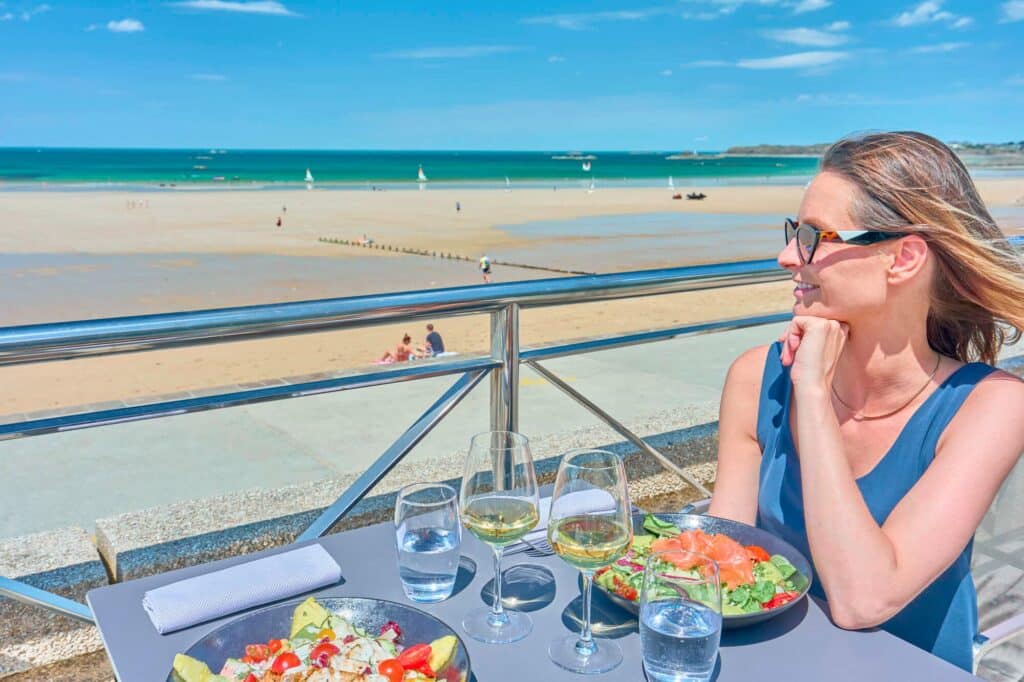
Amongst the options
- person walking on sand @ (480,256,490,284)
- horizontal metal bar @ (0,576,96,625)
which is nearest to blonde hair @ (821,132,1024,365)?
horizontal metal bar @ (0,576,96,625)

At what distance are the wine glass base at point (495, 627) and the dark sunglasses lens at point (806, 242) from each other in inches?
36.3

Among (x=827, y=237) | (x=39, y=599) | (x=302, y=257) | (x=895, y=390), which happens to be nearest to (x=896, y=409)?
(x=895, y=390)

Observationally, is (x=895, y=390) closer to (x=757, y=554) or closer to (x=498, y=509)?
(x=757, y=554)

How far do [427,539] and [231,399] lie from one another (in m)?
1.07

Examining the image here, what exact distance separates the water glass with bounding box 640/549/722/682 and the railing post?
154cm

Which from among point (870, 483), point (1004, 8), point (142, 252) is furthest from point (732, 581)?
point (1004, 8)

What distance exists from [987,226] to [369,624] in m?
1.42

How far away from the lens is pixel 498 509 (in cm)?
141

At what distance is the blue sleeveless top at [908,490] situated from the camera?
1.72 m

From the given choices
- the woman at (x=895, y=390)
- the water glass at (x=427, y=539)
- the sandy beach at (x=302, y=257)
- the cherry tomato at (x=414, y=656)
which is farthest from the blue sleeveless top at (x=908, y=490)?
the sandy beach at (x=302, y=257)

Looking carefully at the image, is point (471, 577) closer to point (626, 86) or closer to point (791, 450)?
point (791, 450)

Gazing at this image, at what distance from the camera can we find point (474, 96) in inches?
5037

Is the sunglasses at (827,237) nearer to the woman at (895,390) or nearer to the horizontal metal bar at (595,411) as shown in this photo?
the woman at (895,390)

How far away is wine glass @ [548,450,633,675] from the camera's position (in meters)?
1.29
